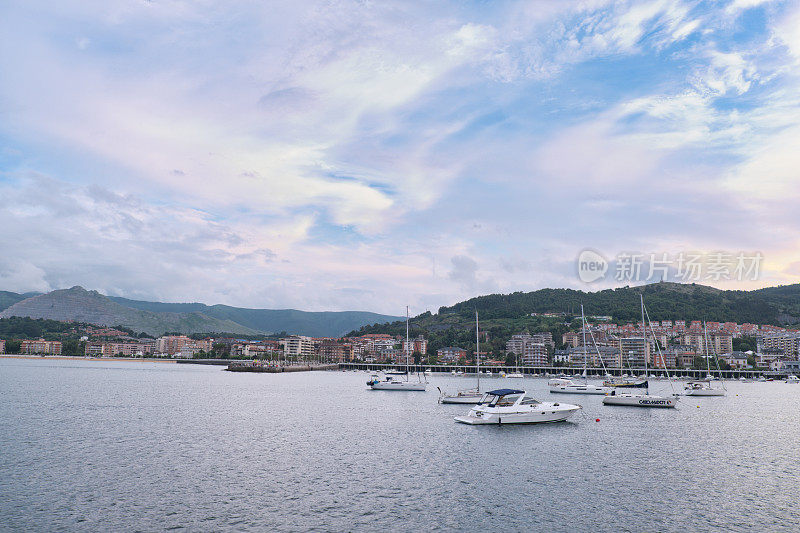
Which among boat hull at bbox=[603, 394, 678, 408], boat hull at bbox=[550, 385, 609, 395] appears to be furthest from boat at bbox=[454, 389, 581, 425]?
boat hull at bbox=[550, 385, 609, 395]

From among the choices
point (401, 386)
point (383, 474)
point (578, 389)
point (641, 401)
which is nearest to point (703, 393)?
point (578, 389)

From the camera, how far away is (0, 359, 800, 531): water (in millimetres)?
22438

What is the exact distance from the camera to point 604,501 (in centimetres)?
2548

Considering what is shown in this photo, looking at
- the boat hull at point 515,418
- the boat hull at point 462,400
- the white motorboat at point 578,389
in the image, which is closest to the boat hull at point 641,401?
the boat hull at point 462,400

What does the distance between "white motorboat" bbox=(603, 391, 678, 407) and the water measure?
55.2 ft

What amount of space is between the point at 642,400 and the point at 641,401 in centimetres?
21

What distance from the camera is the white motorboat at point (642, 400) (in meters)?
72.6

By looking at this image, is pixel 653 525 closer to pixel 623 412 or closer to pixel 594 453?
pixel 594 453

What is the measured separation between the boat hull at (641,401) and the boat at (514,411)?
24290mm

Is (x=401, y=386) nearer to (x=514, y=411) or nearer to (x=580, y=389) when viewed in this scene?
(x=580, y=389)

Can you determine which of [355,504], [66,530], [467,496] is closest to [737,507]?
[467,496]

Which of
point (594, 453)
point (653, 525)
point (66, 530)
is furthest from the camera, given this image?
point (594, 453)

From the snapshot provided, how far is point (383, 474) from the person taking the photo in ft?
99.2

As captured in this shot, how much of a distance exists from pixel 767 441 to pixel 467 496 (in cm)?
3348
